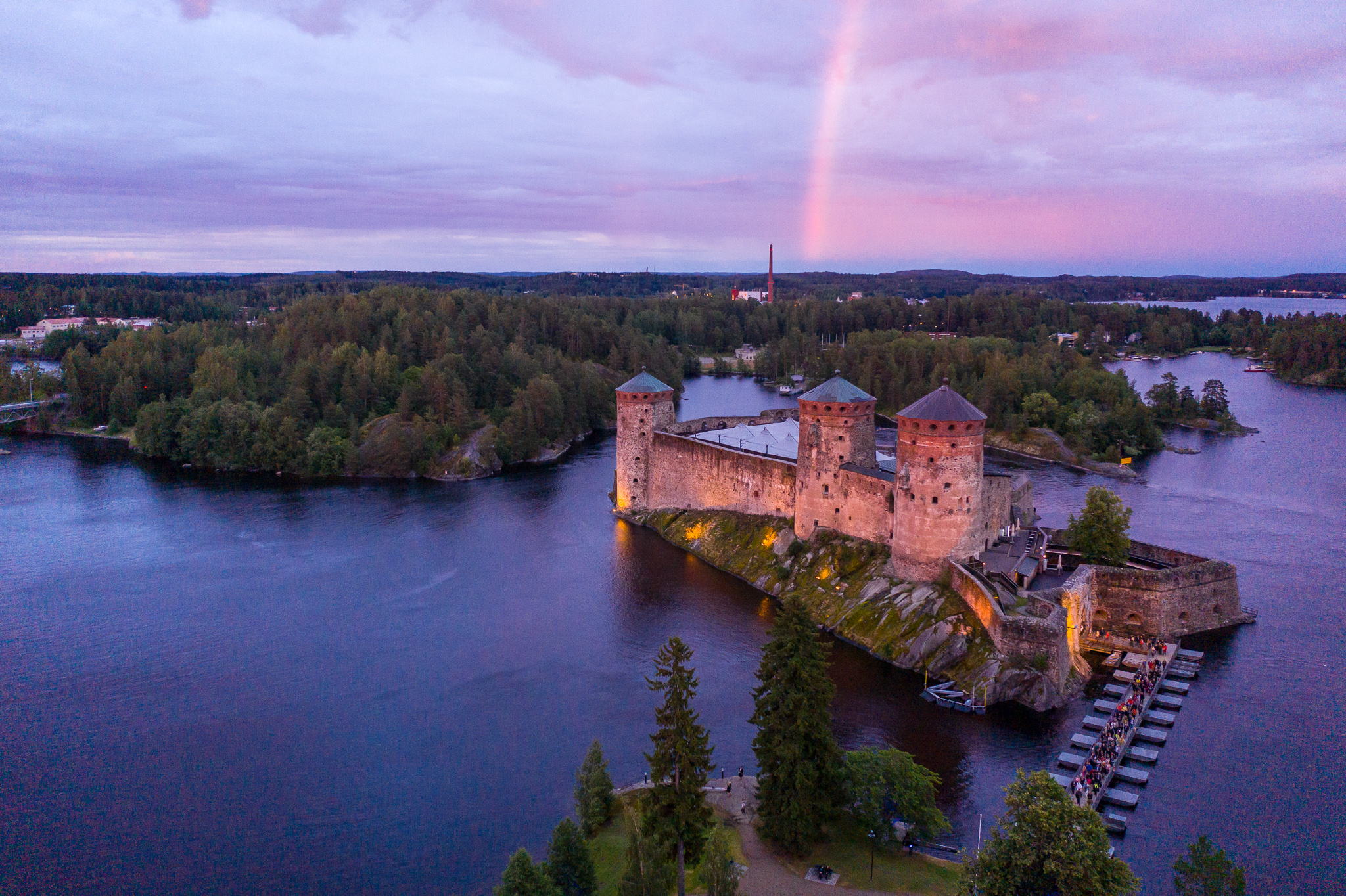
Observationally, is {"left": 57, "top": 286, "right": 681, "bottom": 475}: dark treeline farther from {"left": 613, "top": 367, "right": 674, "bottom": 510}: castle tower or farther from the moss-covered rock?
the moss-covered rock

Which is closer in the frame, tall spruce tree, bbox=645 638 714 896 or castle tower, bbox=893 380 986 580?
tall spruce tree, bbox=645 638 714 896

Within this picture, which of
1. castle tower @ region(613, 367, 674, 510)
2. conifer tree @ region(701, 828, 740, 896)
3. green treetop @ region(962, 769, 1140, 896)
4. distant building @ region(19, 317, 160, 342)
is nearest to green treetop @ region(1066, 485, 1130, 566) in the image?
green treetop @ region(962, 769, 1140, 896)

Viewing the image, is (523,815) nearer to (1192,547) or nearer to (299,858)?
(299,858)

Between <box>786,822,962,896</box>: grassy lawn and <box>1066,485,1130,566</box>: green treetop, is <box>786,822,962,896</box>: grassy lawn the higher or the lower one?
the lower one

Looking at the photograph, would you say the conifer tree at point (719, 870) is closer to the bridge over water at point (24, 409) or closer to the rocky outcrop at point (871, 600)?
the rocky outcrop at point (871, 600)

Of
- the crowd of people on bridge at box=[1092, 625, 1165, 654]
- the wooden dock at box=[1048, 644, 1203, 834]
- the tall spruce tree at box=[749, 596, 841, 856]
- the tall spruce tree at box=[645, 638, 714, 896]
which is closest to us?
the tall spruce tree at box=[645, 638, 714, 896]

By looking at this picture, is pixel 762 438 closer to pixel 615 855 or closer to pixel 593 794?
pixel 593 794

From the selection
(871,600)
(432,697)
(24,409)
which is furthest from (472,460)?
(24,409)

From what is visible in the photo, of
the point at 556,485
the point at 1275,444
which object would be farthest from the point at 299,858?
the point at 1275,444
